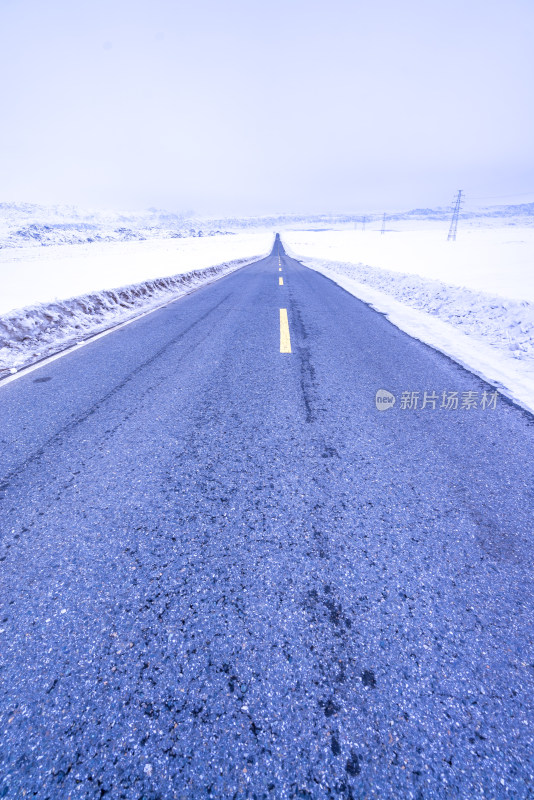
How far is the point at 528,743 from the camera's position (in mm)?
1317

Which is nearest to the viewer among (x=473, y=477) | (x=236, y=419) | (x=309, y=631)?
(x=309, y=631)

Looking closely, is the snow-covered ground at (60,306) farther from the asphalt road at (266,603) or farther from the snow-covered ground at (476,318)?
the snow-covered ground at (476,318)

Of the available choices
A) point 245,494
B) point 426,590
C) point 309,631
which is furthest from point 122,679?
point 426,590

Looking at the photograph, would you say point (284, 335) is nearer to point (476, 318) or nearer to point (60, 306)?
point (476, 318)

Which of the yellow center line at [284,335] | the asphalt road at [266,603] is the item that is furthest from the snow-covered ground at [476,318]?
the yellow center line at [284,335]

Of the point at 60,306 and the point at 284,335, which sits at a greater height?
the point at 60,306

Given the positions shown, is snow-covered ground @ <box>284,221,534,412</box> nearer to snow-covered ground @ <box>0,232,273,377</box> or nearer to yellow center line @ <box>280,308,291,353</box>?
yellow center line @ <box>280,308,291,353</box>

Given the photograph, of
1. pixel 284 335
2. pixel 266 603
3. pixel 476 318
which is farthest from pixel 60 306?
pixel 476 318

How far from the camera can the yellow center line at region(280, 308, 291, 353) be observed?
5.89 meters

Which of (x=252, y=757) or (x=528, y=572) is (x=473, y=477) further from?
(x=252, y=757)

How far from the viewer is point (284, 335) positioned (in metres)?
6.67

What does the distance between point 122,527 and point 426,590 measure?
1783 mm

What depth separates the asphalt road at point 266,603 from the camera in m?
1.27

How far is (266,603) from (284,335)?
212 inches
